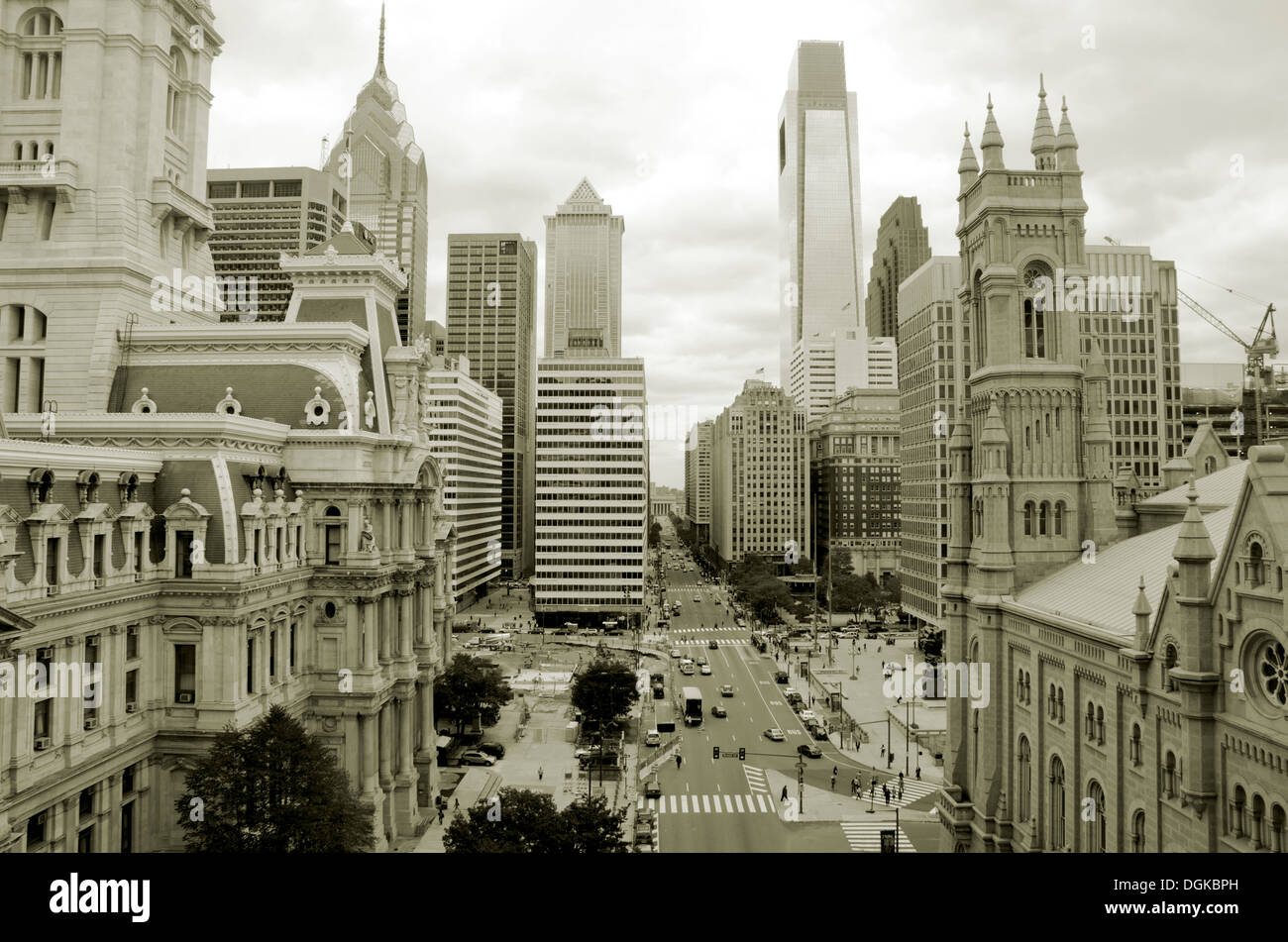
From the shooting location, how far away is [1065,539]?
1978 inches

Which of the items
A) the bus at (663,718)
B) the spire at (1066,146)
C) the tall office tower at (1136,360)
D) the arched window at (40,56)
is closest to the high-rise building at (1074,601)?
the spire at (1066,146)

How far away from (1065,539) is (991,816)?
16568mm

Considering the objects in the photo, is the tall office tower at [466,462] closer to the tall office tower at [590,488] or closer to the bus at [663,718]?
the tall office tower at [590,488]

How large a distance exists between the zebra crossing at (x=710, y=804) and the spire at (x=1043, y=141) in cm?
4846

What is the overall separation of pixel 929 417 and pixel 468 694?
82795 millimetres

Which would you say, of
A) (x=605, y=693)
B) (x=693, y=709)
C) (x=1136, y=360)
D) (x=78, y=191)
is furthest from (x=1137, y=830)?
(x=1136, y=360)

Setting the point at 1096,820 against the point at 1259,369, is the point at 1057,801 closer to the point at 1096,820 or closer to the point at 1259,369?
the point at 1096,820

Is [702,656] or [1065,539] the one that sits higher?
[1065,539]

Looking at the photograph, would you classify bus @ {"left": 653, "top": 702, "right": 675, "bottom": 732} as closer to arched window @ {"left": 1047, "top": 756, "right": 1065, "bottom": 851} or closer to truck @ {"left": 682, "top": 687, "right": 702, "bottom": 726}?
truck @ {"left": 682, "top": 687, "right": 702, "bottom": 726}

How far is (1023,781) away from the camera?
149 feet

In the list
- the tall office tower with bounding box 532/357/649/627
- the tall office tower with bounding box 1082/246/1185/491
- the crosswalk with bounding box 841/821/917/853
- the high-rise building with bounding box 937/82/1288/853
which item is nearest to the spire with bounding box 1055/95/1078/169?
the high-rise building with bounding box 937/82/1288/853

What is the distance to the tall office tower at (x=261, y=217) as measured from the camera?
592 ft
